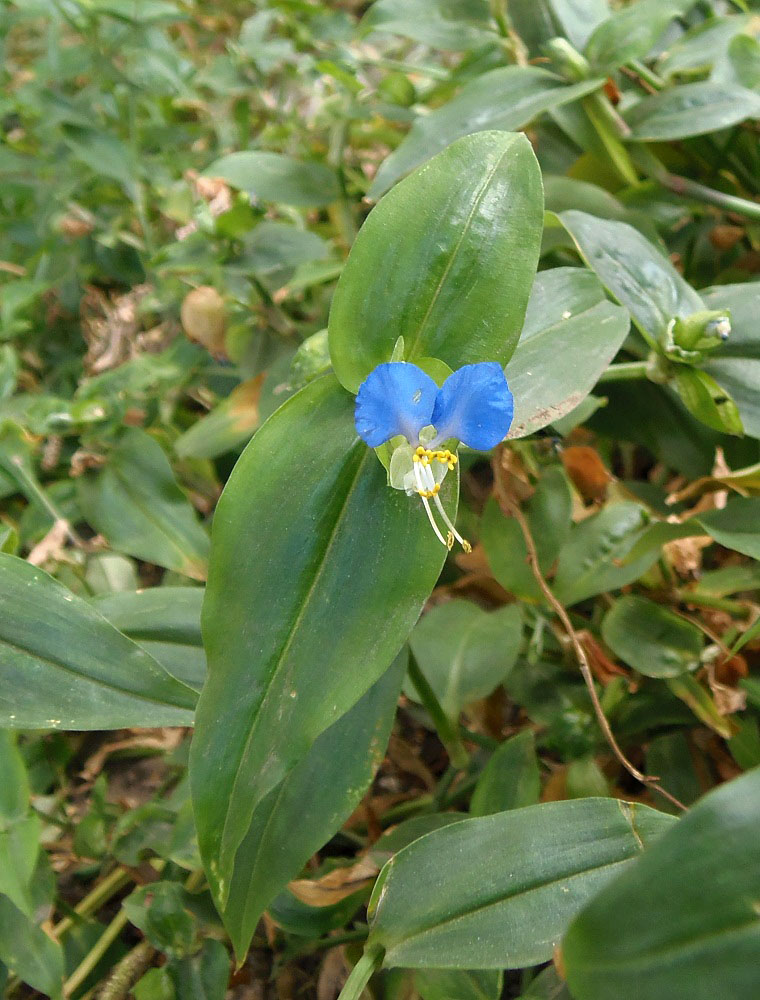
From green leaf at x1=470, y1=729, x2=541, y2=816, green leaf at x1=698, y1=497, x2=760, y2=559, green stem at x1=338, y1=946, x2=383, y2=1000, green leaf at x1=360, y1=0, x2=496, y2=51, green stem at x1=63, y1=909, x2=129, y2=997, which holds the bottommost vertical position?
green stem at x1=63, y1=909, x2=129, y2=997

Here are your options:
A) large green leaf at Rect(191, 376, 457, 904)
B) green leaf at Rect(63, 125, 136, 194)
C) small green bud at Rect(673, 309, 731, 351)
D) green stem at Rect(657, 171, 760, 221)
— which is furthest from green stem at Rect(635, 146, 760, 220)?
green leaf at Rect(63, 125, 136, 194)

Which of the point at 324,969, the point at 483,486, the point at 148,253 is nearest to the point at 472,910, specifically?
the point at 324,969

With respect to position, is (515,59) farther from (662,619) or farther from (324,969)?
(324,969)

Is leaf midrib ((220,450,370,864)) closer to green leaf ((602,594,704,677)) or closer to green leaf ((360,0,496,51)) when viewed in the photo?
green leaf ((602,594,704,677))

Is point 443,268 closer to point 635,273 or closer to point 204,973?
point 635,273

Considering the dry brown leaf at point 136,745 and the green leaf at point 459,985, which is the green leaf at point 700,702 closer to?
the green leaf at point 459,985

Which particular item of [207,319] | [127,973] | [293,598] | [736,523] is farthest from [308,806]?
[207,319]
